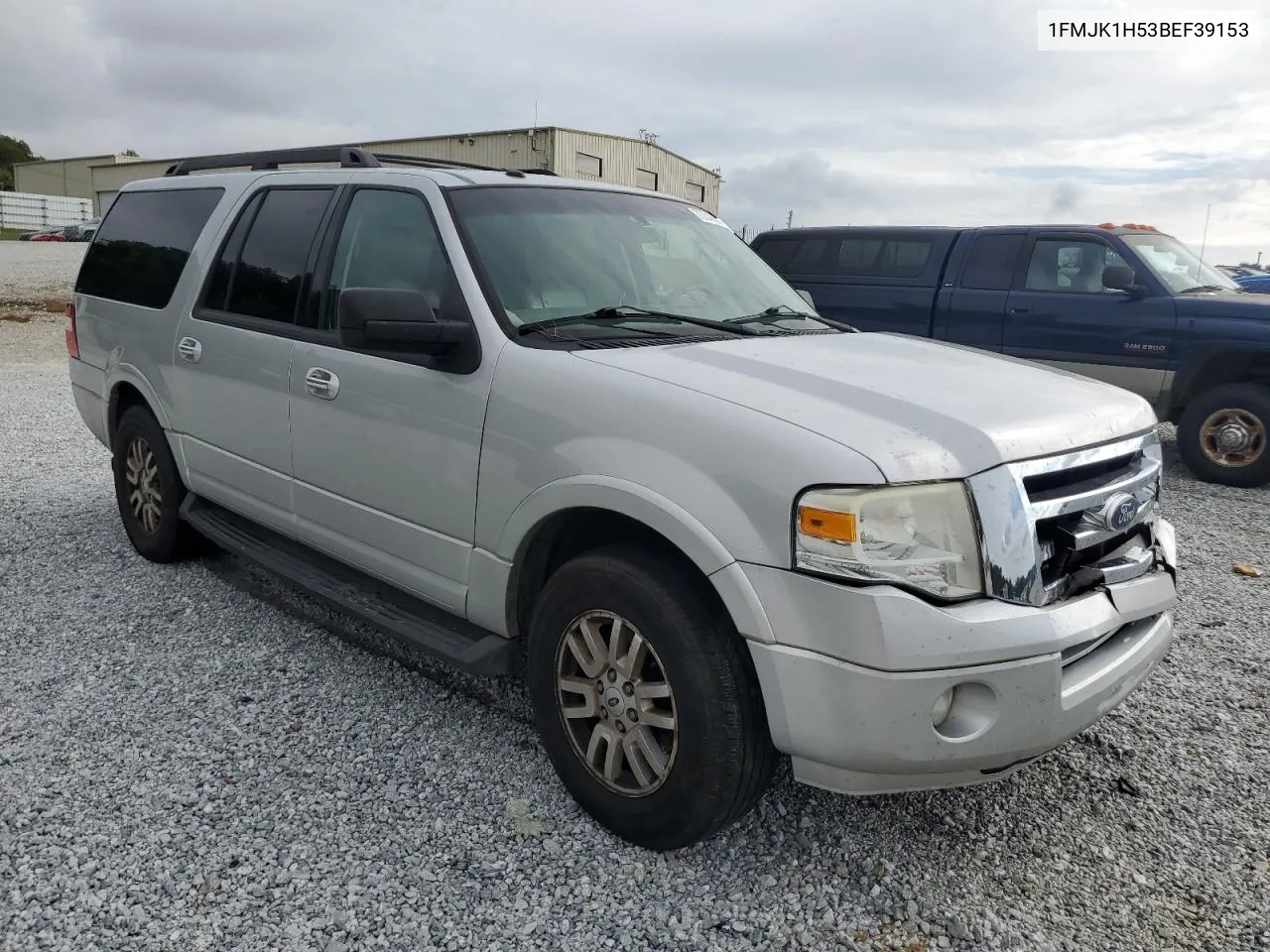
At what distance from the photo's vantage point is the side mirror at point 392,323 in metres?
2.85

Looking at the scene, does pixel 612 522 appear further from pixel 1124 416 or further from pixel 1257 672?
pixel 1257 672

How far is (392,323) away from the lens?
9.33 ft

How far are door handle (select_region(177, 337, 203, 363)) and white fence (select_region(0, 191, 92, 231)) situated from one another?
63.4 metres

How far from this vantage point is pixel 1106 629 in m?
2.45

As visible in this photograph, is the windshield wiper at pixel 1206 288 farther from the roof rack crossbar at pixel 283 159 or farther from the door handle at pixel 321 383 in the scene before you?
the door handle at pixel 321 383

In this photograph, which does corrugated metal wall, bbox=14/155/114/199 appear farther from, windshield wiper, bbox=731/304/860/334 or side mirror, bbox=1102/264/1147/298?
windshield wiper, bbox=731/304/860/334

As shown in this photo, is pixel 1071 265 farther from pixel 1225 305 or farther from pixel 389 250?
pixel 389 250

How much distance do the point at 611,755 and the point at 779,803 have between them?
630 millimetres

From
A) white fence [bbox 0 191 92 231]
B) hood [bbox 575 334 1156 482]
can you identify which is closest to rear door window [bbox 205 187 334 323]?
hood [bbox 575 334 1156 482]

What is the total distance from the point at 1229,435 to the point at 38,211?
68703mm

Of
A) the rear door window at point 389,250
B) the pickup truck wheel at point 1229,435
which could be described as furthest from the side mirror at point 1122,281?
the rear door window at point 389,250

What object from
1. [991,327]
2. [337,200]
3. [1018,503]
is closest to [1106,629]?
[1018,503]

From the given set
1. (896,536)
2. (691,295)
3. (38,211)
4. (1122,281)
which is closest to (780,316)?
(691,295)

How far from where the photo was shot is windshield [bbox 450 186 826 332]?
3223mm
